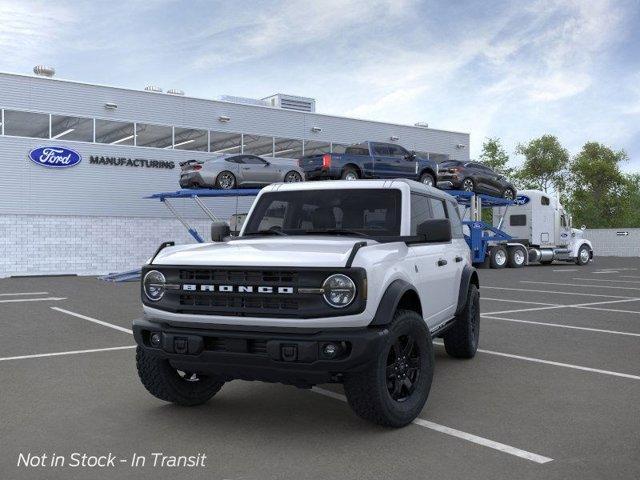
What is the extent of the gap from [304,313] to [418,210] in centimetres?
215

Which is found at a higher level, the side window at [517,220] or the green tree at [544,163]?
the green tree at [544,163]

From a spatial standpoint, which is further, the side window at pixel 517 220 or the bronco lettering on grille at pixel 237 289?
the side window at pixel 517 220

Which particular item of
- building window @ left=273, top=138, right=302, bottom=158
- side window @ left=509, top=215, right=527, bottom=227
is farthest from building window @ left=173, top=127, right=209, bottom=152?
side window @ left=509, top=215, right=527, bottom=227

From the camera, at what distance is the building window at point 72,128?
87.3ft

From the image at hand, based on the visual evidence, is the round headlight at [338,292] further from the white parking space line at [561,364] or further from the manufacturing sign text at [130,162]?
the manufacturing sign text at [130,162]

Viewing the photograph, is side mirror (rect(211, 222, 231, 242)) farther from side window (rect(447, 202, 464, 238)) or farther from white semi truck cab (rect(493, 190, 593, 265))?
white semi truck cab (rect(493, 190, 593, 265))

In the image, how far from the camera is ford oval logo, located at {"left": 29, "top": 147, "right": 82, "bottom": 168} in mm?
26094

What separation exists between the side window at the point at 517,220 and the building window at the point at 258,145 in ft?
38.8

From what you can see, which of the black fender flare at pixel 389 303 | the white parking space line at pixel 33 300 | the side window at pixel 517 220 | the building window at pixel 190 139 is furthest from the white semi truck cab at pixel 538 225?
the black fender flare at pixel 389 303

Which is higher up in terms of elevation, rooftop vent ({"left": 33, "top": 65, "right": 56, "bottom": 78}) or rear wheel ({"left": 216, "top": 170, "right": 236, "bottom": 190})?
rooftop vent ({"left": 33, "top": 65, "right": 56, "bottom": 78})

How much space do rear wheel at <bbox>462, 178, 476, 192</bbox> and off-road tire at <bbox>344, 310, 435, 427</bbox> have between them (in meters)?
23.2

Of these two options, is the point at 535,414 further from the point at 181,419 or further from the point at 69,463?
the point at 69,463

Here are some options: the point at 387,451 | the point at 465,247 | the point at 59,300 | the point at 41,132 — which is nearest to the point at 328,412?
the point at 387,451

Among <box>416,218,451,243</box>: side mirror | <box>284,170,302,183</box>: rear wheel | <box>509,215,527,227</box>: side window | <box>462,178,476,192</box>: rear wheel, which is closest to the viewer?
<box>416,218,451,243</box>: side mirror
